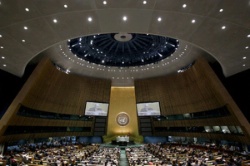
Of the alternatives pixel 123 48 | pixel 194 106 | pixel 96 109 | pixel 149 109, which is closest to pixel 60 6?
pixel 123 48

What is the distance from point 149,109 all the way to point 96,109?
922cm

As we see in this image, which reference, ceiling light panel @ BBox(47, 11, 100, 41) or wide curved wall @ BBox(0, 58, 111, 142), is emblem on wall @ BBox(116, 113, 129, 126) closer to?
wide curved wall @ BBox(0, 58, 111, 142)

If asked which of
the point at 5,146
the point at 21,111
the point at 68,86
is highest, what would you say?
the point at 68,86

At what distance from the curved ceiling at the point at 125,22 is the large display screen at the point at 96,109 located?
45.9 ft

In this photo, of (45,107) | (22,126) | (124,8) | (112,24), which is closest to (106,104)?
(45,107)

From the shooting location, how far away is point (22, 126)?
20719 millimetres

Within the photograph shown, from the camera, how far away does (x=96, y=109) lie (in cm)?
3070

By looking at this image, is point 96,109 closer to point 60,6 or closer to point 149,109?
point 149,109

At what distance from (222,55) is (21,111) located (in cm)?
2242

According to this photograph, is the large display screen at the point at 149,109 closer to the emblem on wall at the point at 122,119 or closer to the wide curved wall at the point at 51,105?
the wide curved wall at the point at 51,105

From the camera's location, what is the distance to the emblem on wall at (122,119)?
3762cm

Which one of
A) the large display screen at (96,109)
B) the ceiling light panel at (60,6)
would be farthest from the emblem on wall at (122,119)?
the ceiling light panel at (60,6)

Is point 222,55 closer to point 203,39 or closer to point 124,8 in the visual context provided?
point 203,39

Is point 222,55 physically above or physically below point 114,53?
below
